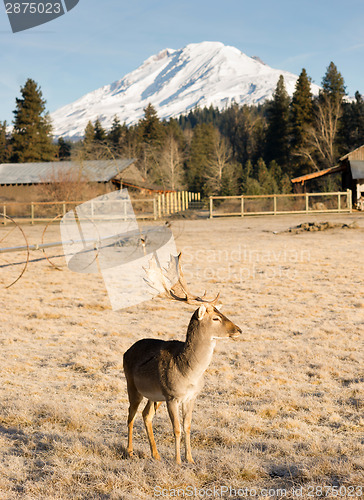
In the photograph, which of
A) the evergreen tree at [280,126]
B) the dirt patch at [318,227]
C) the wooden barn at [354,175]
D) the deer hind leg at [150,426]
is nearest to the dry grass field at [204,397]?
the deer hind leg at [150,426]

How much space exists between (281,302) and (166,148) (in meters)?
64.5

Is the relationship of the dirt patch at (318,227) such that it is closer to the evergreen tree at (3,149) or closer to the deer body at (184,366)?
the deer body at (184,366)

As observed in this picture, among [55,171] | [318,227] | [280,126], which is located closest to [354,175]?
[318,227]

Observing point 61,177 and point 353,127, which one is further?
point 353,127

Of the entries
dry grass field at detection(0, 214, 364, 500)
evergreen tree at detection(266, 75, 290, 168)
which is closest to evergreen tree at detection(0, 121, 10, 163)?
evergreen tree at detection(266, 75, 290, 168)

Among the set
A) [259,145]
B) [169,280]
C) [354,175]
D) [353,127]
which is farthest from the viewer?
[259,145]

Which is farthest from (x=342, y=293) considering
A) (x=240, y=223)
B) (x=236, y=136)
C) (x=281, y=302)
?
(x=236, y=136)

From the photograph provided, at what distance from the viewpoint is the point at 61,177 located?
4534 centimetres

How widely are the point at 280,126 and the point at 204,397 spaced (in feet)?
225

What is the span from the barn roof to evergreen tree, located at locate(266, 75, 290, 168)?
2632 cm

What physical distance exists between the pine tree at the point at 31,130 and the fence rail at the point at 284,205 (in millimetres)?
34872

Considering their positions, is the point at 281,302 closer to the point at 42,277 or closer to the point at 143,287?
the point at 143,287

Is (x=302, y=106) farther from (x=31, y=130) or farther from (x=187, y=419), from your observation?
(x=187, y=419)

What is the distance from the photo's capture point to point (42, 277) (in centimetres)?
1516
